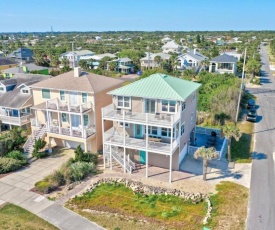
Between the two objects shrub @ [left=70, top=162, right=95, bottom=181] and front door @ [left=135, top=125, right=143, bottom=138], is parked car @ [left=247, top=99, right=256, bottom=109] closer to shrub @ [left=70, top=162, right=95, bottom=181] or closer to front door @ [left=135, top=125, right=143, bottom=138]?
front door @ [left=135, top=125, right=143, bottom=138]

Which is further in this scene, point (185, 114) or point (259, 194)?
point (185, 114)

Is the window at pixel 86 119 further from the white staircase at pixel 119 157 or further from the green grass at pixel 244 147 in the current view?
the green grass at pixel 244 147

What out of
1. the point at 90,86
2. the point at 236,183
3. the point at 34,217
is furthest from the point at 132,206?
the point at 90,86

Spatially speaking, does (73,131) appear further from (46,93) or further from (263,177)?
(263,177)

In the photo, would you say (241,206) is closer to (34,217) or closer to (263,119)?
(34,217)

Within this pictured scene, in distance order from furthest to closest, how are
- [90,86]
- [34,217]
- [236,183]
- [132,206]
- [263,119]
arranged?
1. [263,119]
2. [90,86]
3. [236,183]
4. [132,206]
5. [34,217]

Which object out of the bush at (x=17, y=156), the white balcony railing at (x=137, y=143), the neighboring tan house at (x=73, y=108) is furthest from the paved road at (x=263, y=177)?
the bush at (x=17, y=156)
